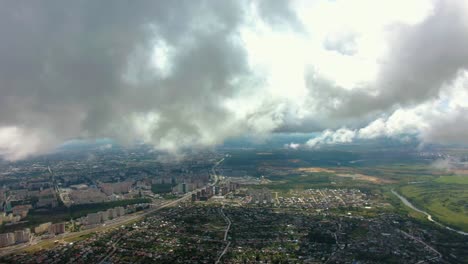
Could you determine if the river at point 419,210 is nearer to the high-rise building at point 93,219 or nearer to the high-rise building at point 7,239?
the high-rise building at point 93,219

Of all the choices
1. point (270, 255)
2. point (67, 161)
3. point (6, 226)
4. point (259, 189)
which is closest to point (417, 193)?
point (259, 189)

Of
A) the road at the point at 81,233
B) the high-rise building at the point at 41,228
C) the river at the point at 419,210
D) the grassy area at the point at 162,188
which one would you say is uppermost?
the grassy area at the point at 162,188

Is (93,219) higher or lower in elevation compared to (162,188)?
lower

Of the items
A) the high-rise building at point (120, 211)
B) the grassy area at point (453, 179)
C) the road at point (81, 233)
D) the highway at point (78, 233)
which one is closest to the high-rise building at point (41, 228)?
the highway at point (78, 233)

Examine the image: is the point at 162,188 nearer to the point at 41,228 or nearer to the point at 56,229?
the point at 41,228

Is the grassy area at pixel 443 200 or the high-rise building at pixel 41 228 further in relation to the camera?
the grassy area at pixel 443 200

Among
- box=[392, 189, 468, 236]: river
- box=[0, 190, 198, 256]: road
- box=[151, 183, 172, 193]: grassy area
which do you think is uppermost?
box=[151, 183, 172, 193]: grassy area

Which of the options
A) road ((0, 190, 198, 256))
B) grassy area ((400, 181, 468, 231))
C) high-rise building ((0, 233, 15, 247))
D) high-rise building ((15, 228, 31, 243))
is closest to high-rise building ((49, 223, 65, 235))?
road ((0, 190, 198, 256))

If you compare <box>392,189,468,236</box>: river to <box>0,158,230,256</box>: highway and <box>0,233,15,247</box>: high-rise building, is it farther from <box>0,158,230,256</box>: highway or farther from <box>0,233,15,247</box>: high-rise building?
<box>0,233,15,247</box>: high-rise building

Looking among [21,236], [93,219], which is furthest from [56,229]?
[93,219]

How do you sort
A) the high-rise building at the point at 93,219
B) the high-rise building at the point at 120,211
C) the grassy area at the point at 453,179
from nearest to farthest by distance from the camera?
the high-rise building at the point at 93,219 < the high-rise building at the point at 120,211 < the grassy area at the point at 453,179

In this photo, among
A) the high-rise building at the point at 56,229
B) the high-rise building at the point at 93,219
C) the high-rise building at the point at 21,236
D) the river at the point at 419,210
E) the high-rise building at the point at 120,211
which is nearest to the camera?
the high-rise building at the point at 21,236
